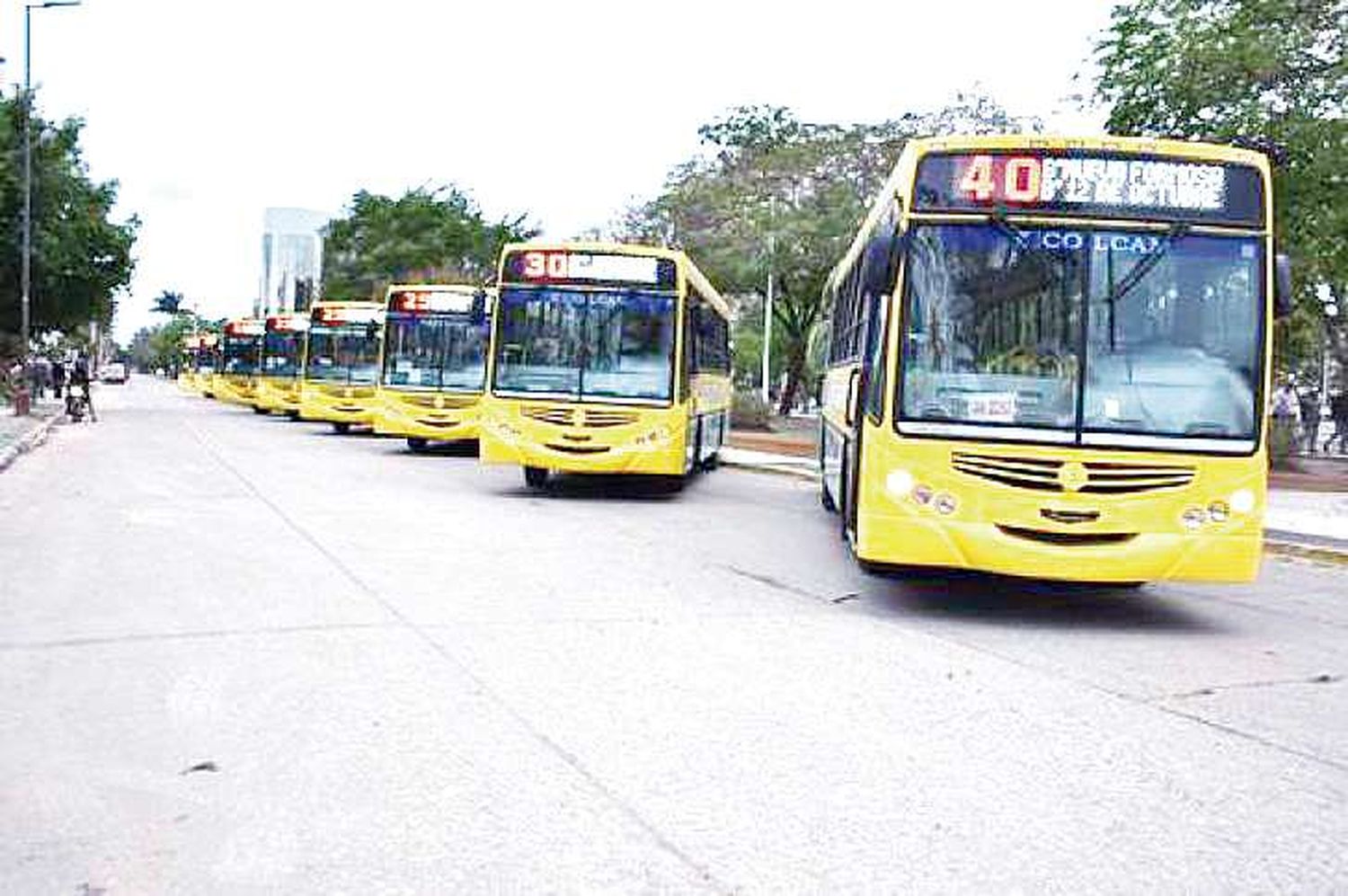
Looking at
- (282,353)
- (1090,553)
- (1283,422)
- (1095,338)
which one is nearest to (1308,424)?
(1283,422)

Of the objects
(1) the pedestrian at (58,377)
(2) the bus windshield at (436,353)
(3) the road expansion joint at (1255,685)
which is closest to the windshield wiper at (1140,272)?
(3) the road expansion joint at (1255,685)

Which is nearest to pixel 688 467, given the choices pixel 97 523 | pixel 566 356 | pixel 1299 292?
pixel 566 356

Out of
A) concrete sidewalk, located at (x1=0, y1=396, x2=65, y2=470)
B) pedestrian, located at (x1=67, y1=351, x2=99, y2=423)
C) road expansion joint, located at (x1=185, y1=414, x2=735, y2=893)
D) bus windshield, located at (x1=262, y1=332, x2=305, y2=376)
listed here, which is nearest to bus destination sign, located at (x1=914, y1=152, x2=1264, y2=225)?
road expansion joint, located at (x1=185, y1=414, x2=735, y2=893)

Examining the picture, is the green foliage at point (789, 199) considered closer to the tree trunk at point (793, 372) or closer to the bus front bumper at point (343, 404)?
the tree trunk at point (793, 372)

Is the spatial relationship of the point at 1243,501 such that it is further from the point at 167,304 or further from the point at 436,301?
the point at 167,304

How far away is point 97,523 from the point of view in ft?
46.6

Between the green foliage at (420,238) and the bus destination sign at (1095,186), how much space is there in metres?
58.3

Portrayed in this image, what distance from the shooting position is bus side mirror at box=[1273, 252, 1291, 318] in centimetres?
939

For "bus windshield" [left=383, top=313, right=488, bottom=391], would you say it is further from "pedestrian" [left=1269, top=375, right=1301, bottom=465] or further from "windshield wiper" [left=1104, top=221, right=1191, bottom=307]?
"windshield wiper" [left=1104, top=221, right=1191, bottom=307]

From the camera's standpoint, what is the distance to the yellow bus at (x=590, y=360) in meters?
17.0

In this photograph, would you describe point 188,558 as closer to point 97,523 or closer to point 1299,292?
point 97,523

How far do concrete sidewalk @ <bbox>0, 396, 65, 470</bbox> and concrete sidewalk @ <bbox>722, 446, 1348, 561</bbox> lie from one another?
41.9 feet

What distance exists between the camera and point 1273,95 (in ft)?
78.1

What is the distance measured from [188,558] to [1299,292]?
23.5 metres
